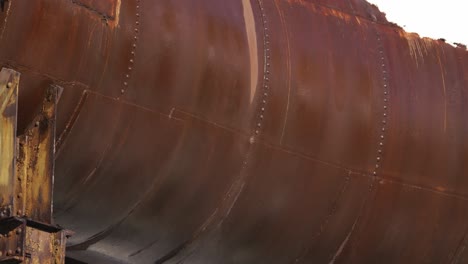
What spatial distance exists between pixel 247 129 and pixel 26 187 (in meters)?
2.25

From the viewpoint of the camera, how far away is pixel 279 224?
9242mm

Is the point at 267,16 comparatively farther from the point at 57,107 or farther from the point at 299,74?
the point at 57,107

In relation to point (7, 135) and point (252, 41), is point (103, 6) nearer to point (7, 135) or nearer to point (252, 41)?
point (7, 135)

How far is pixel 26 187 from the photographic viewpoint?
7113mm

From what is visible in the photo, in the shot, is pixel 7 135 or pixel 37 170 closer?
pixel 7 135

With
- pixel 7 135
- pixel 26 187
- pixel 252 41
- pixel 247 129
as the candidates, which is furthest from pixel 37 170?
pixel 252 41

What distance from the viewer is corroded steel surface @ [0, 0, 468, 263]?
25.8ft

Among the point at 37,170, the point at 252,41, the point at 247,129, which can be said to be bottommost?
the point at 37,170

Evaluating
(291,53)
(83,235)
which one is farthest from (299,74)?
(83,235)

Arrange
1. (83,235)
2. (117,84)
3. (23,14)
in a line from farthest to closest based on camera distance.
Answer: (83,235) < (117,84) < (23,14)

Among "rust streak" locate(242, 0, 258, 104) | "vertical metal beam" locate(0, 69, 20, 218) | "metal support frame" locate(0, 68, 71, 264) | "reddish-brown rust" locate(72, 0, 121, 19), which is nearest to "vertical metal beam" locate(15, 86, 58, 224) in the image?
"metal support frame" locate(0, 68, 71, 264)

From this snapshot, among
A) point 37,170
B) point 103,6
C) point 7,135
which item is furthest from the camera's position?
point 103,6

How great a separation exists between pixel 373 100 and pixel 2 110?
149 inches

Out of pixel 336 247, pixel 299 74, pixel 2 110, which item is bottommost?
pixel 336 247
